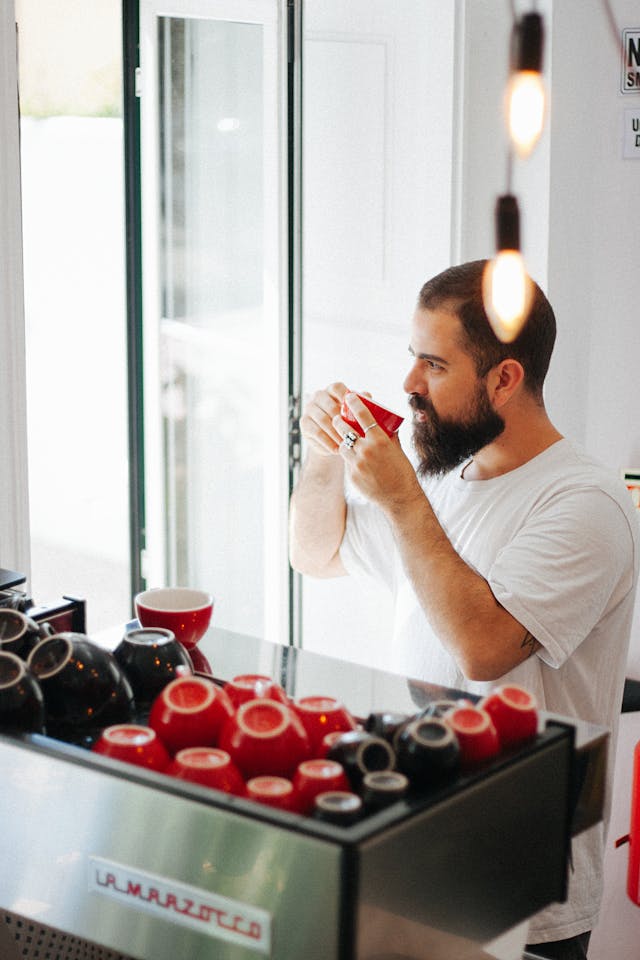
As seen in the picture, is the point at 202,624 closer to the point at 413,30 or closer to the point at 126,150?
the point at 126,150

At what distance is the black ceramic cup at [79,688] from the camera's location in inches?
38.4

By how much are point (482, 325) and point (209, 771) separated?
105 centimetres

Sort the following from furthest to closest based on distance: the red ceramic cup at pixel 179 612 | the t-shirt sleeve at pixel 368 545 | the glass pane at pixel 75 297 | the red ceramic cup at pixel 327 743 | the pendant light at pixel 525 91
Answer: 1. the glass pane at pixel 75 297
2. the pendant light at pixel 525 91
3. the t-shirt sleeve at pixel 368 545
4. the red ceramic cup at pixel 179 612
5. the red ceramic cup at pixel 327 743

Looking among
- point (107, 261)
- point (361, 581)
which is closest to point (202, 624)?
point (361, 581)

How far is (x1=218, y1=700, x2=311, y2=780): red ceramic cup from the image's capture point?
34.5 inches

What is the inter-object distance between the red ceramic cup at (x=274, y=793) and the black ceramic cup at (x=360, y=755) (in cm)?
5

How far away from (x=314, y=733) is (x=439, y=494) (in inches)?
36.0

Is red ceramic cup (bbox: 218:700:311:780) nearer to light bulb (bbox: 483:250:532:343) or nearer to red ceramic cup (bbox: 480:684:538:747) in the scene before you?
red ceramic cup (bbox: 480:684:538:747)

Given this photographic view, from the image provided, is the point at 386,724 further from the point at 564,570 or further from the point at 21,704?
the point at 564,570

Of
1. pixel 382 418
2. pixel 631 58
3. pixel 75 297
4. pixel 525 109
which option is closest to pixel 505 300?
pixel 382 418

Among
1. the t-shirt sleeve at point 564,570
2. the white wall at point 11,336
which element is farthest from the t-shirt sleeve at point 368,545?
the white wall at point 11,336

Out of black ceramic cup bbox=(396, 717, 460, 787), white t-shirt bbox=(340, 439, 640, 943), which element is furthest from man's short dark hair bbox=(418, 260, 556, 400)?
black ceramic cup bbox=(396, 717, 460, 787)

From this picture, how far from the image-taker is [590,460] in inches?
66.4

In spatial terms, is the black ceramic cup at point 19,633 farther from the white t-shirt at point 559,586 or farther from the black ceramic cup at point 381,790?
the white t-shirt at point 559,586
